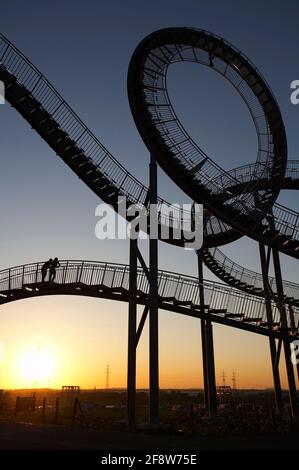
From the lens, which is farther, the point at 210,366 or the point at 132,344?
the point at 210,366

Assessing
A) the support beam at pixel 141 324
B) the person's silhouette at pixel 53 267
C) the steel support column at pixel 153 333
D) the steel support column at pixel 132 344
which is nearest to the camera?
the steel support column at pixel 153 333

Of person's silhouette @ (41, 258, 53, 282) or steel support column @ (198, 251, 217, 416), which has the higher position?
person's silhouette @ (41, 258, 53, 282)

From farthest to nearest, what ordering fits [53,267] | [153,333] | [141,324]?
[53,267], [141,324], [153,333]

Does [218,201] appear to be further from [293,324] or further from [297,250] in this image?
[293,324]

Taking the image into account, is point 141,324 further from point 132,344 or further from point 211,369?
point 211,369

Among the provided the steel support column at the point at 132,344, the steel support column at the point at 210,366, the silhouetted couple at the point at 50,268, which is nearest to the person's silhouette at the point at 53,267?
the silhouetted couple at the point at 50,268

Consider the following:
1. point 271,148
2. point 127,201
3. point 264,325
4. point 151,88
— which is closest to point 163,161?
point 127,201

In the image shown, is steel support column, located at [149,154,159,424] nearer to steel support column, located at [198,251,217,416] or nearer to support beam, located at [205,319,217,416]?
steel support column, located at [198,251,217,416]

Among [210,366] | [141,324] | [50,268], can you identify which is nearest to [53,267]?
[50,268]

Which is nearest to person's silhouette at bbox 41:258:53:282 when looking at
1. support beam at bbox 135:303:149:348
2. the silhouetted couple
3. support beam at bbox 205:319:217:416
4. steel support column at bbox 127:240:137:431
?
the silhouetted couple

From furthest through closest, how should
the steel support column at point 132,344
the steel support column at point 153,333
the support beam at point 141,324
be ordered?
the support beam at point 141,324 < the steel support column at point 132,344 < the steel support column at point 153,333

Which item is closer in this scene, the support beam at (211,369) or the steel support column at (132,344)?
the steel support column at (132,344)

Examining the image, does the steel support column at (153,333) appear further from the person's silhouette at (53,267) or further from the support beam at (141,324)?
the person's silhouette at (53,267)

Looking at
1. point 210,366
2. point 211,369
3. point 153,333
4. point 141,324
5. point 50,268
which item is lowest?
point 211,369
